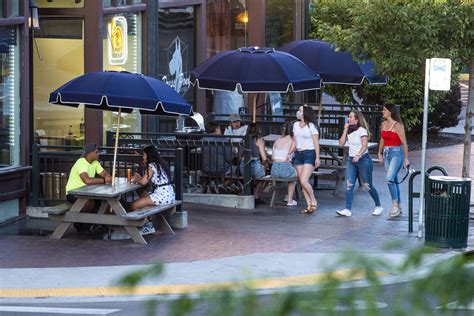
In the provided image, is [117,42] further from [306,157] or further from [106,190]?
[106,190]

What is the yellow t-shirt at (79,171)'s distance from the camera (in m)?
12.5

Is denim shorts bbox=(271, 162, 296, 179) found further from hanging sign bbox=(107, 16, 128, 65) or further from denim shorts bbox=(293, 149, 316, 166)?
hanging sign bbox=(107, 16, 128, 65)

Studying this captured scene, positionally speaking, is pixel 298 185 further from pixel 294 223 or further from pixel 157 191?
pixel 157 191

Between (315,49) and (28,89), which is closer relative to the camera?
(28,89)

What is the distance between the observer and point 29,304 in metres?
8.91

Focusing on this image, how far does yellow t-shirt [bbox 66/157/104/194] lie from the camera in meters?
12.5

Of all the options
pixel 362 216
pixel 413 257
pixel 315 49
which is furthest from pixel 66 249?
pixel 413 257

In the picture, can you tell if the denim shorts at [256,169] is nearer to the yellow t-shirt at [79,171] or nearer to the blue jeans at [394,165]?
the blue jeans at [394,165]

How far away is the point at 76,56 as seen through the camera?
15.9 meters

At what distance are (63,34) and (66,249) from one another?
540cm

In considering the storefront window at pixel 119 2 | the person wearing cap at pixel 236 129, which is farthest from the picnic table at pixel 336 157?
the storefront window at pixel 119 2

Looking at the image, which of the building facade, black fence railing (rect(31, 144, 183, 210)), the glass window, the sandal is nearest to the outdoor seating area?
black fence railing (rect(31, 144, 183, 210))

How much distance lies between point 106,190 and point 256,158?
3894 mm

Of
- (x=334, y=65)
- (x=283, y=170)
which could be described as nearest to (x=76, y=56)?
(x=283, y=170)
